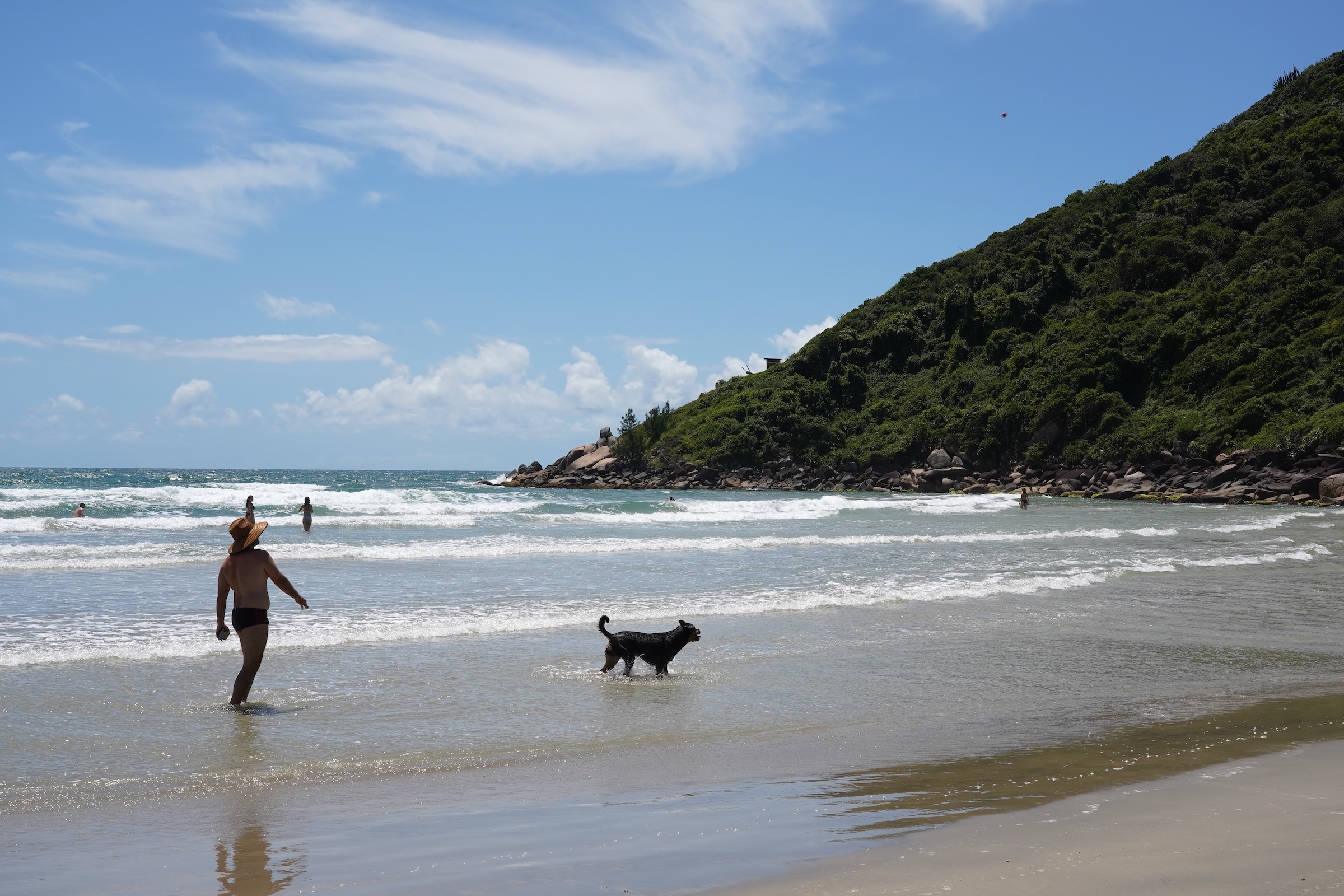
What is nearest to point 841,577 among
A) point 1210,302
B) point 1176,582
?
point 1176,582

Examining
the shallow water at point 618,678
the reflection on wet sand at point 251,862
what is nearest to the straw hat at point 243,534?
the shallow water at point 618,678

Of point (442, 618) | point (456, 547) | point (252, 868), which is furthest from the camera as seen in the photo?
point (456, 547)

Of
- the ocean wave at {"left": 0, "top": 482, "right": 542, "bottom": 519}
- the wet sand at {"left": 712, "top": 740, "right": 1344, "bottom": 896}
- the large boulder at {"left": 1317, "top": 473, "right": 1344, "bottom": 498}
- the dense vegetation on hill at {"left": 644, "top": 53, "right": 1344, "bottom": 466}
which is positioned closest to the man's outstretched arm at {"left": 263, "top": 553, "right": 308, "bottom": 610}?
the wet sand at {"left": 712, "top": 740, "right": 1344, "bottom": 896}

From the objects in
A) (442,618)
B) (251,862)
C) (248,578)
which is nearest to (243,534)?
(248,578)

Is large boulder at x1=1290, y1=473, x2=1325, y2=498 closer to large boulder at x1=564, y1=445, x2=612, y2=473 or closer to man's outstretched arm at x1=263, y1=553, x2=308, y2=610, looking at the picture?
man's outstretched arm at x1=263, y1=553, x2=308, y2=610

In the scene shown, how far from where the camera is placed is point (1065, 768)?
6.43 meters

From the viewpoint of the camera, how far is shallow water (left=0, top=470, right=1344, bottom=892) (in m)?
5.84

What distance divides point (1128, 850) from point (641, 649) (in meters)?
5.70

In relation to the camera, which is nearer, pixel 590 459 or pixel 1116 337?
pixel 1116 337

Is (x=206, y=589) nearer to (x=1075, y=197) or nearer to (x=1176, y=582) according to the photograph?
(x=1176, y=582)

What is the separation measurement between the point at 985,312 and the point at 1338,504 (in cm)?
3969

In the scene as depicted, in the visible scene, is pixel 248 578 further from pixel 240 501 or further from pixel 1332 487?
pixel 1332 487

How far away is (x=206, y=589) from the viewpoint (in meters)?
15.3

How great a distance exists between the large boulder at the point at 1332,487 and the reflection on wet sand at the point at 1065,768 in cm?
4201
